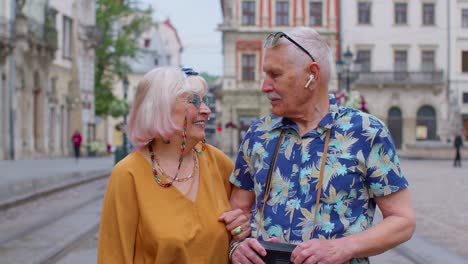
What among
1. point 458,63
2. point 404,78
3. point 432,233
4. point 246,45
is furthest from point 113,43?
point 432,233

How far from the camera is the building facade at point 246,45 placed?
175 ft

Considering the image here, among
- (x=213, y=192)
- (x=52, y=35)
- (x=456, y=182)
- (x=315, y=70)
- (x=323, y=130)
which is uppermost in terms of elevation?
(x=52, y=35)

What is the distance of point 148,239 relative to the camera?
2.87 m

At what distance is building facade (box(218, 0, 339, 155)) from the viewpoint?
53.4 m

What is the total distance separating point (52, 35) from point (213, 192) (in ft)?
127

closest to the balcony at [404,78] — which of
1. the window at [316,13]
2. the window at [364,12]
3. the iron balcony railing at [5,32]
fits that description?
the window at [364,12]

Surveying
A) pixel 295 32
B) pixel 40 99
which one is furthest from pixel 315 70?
pixel 40 99

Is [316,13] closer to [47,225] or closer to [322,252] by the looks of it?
[47,225]

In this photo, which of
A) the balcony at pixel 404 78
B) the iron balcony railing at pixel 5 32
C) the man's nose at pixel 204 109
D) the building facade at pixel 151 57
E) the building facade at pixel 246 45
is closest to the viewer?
the man's nose at pixel 204 109

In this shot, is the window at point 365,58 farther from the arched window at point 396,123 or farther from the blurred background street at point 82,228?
the blurred background street at point 82,228

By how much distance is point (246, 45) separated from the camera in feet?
175

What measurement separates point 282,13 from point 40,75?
21071 millimetres

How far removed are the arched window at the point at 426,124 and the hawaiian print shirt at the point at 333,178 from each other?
52.9 m

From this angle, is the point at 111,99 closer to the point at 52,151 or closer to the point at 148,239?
the point at 52,151
